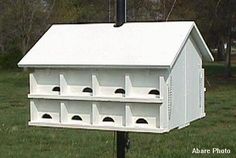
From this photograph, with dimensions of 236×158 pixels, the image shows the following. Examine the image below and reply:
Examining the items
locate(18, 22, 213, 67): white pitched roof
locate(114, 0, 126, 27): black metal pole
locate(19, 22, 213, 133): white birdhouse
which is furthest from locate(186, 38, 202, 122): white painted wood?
locate(114, 0, 126, 27): black metal pole

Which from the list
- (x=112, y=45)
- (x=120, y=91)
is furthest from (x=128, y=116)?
(x=112, y=45)

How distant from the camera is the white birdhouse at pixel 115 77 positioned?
10.7ft

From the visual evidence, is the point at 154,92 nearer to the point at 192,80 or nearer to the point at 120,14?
the point at 192,80

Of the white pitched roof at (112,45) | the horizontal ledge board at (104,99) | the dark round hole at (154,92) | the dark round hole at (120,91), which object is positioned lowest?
the horizontal ledge board at (104,99)

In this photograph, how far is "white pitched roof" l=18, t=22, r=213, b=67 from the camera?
3.25 meters

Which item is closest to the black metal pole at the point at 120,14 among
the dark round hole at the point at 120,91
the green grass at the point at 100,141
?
the dark round hole at the point at 120,91

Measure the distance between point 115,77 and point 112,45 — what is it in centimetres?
22

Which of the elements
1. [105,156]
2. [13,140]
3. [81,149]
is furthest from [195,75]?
[13,140]

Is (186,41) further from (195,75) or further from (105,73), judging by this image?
(105,73)

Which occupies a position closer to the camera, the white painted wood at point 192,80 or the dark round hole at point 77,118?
the dark round hole at point 77,118

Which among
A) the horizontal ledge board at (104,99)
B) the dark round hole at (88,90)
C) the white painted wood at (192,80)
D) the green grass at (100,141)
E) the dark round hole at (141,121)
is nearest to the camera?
the horizontal ledge board at (104,99)

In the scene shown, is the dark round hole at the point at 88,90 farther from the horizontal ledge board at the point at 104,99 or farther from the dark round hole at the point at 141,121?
the dark round hole at the point at 141,121

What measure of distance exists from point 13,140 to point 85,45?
14.5 ft

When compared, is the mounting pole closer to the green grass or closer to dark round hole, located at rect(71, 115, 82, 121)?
dark round hole, located at rect(71, 115, 82, 121)
